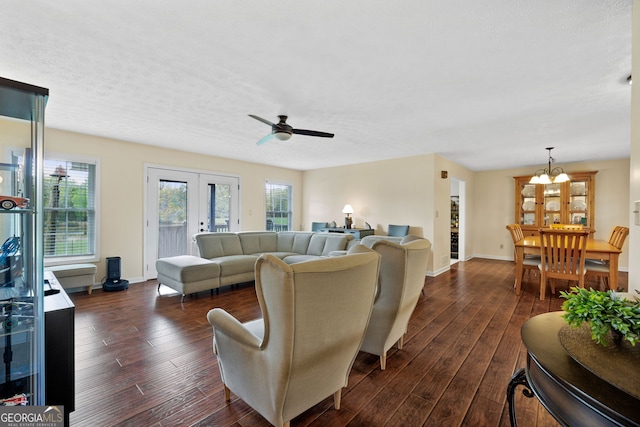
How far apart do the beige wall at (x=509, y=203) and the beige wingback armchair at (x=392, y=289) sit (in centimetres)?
616

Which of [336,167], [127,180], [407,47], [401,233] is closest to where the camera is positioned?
[407,47]

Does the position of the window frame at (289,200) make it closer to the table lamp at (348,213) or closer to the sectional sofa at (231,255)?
the sectional sofa at (231,255)

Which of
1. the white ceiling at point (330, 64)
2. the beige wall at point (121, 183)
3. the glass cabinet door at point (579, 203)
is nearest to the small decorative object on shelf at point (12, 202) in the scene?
the white ceiling at point (330, 64)

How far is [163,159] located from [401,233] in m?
4.83

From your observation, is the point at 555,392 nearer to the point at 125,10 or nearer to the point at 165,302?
the point at 125,10

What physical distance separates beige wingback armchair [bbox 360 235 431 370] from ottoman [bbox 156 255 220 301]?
2.66 m

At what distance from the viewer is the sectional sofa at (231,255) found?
392 centimetres

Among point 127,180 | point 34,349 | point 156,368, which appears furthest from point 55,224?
point 34,349

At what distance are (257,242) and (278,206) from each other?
210cm

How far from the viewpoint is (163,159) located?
5168 millimetres

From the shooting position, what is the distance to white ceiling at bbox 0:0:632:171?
5.51ft


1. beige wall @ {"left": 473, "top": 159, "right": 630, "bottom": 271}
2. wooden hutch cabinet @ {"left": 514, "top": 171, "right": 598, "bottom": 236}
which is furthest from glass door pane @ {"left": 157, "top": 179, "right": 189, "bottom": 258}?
wooden hutch cabinet @ {"left": 514, "top": 171, "right": 598, "bottom": 236}

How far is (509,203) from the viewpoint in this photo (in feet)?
23.0

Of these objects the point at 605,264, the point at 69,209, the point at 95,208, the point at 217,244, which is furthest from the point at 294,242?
the point at 605,264
